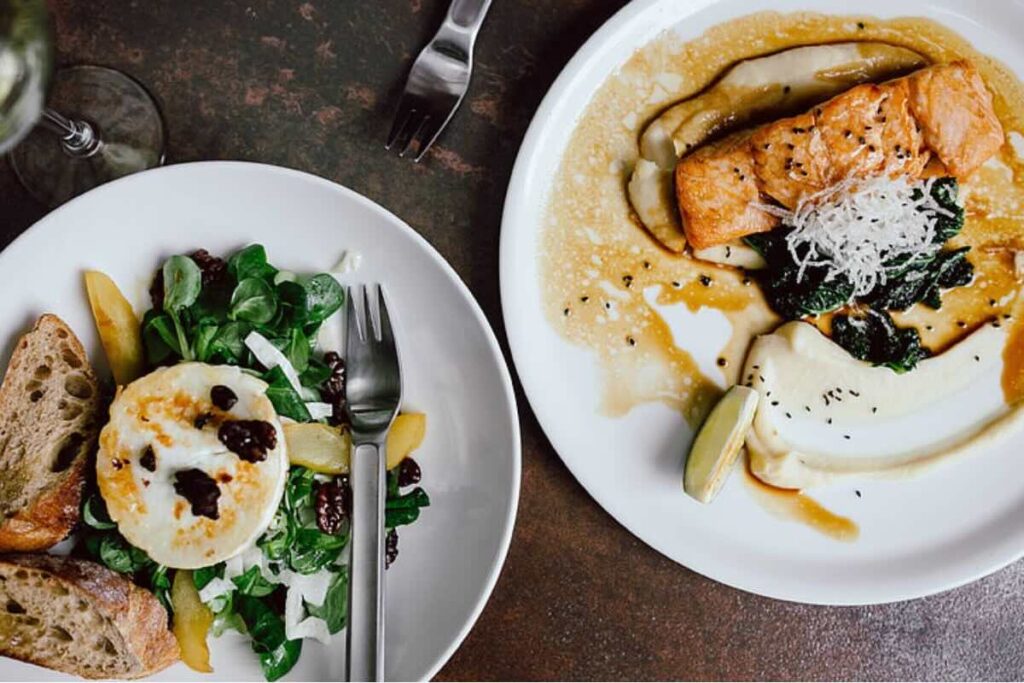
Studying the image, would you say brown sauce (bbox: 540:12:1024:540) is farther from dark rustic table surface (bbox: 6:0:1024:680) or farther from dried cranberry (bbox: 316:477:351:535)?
dried cranberry (bbox: 316:477:351:535)

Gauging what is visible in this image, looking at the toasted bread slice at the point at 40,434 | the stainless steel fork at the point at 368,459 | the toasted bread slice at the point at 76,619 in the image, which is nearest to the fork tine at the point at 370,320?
the stainless steel fork at the point at 368,459

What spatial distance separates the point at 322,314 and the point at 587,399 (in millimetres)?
Result: 699

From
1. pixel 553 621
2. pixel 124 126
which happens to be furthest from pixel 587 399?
pixel 124 126

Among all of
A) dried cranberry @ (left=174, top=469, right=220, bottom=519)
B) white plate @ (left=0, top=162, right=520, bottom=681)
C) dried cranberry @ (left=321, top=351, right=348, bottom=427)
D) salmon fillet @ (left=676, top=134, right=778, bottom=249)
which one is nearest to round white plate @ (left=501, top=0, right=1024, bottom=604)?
white plate @ (left=0, top=162, right=520, bottom=681)

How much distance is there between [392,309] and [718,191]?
2.75 ft

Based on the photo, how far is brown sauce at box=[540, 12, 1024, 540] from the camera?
2.36 metres

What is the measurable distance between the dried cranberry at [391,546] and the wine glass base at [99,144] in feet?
3.58

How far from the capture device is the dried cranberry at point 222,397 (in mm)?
2053

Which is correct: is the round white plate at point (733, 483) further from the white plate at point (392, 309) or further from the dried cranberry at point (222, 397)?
the dried cranberry at point (222, 397)

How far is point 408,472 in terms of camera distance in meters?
2.25

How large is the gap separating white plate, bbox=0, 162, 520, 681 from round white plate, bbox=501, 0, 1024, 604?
0.17 metres

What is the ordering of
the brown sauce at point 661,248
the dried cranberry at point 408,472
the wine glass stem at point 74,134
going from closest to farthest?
the wine glass stem at point 74,134 → the dried cranberry at point 408,472 → the brown sauce at point 661,248

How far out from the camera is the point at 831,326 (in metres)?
2.43

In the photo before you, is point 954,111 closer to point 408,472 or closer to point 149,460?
point 408,472
